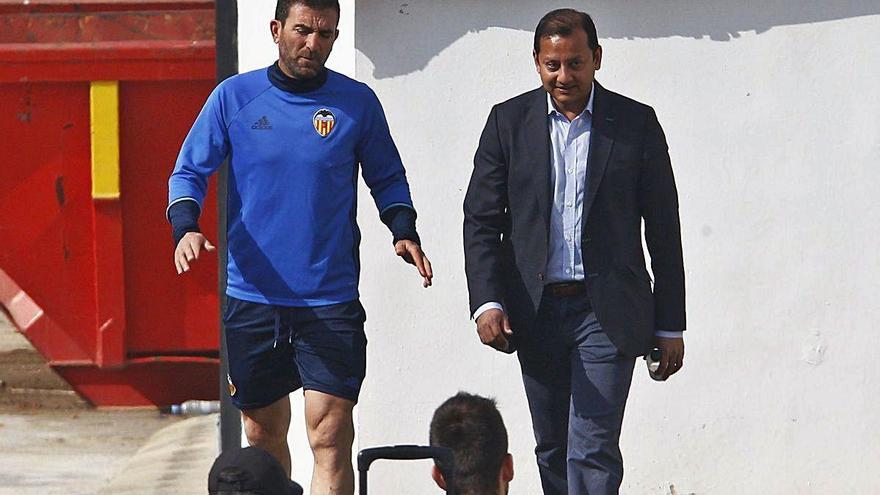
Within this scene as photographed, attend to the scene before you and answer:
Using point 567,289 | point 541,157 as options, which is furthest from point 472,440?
point 541,157

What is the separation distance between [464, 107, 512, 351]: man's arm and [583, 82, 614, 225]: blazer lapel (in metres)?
0.26

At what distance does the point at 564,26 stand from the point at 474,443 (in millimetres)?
1237

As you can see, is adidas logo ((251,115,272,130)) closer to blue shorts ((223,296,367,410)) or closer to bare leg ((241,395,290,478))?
blue shorts ((223,296,367,410))

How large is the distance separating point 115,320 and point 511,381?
489 centimetres

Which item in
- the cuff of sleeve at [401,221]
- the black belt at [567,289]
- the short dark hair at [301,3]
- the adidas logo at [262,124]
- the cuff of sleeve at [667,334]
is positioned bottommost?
the cuff of sleeve at [667,334]

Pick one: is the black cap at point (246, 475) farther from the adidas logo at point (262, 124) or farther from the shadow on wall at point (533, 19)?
the shadow on wall at point (533, 19)

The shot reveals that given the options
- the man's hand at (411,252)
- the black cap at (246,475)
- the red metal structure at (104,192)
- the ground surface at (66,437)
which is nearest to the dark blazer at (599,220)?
the man's hand at (411,252)

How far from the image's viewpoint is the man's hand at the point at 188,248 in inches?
175

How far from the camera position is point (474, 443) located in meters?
4.04

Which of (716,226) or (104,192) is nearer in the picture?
(716,226)

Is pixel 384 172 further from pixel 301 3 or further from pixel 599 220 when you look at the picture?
pixel 599 220

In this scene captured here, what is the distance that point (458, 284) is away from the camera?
231 inches

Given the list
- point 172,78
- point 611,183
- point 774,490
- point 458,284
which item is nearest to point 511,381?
point 458,284

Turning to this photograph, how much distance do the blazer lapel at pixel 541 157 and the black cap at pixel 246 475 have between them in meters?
1.54
